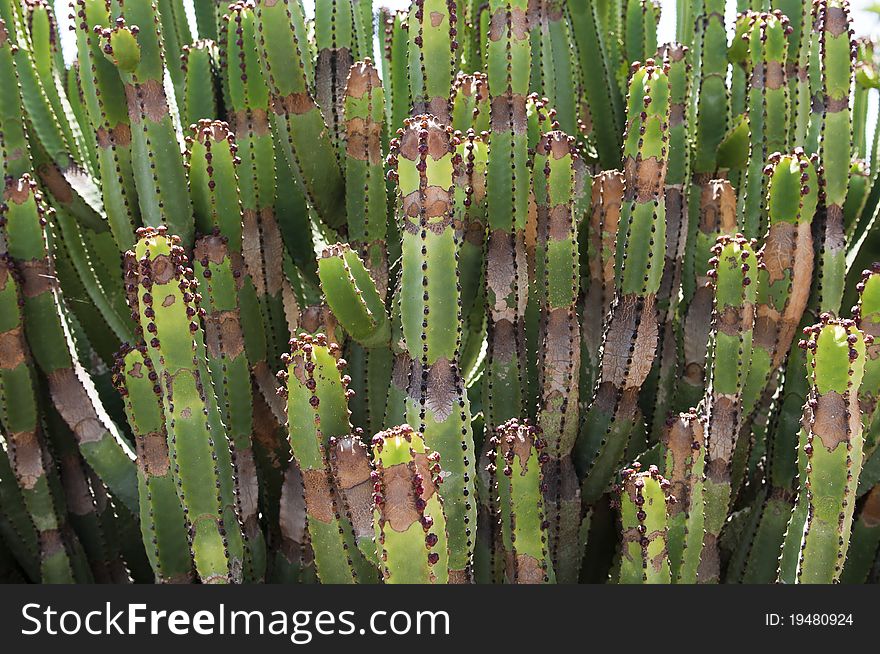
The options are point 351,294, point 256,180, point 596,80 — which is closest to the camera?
point 351,294

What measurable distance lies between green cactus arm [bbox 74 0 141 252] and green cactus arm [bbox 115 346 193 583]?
630 millimetres

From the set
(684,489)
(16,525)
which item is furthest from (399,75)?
(16,525)

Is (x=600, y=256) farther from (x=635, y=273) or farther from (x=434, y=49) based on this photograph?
(x=434, y=49)

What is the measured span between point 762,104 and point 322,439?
207cm

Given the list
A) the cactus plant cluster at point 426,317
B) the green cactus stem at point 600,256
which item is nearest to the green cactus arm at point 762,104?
→ the cactus plant cluster at point 426,317

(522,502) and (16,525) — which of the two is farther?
(16,525)

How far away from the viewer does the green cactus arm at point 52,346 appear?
2.90 metres

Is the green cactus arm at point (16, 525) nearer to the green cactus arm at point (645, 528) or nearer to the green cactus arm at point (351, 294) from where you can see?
the green cactus arm at point (351, 294)

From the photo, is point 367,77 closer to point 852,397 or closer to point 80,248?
point 80,248

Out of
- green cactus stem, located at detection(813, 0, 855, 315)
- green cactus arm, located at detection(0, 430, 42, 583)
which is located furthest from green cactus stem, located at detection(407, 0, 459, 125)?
Answer: green cactus arm, located at detection(0, 430, 42, 583)

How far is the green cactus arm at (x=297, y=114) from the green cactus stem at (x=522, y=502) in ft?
3.44

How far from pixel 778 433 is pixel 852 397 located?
2.72 ft

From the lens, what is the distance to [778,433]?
3.18 m

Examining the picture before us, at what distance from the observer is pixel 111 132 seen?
312cm
